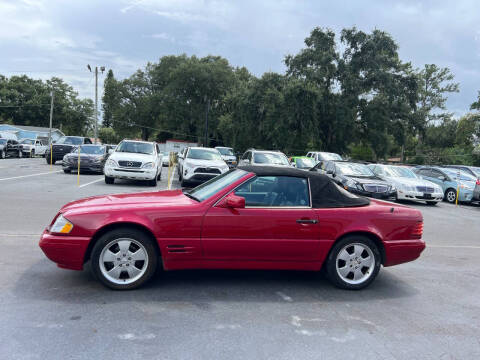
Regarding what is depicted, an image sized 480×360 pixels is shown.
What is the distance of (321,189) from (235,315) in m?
1.87

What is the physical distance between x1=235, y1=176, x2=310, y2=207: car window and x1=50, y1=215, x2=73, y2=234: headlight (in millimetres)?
1849

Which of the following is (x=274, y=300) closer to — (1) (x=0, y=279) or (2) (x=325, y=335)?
(2) (x=325, y=335)

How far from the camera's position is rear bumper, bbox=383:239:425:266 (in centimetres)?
509

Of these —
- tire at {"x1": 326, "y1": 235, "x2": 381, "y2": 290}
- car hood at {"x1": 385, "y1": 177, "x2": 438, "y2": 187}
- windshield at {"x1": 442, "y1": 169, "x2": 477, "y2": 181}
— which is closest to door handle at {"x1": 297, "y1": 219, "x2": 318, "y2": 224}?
tire at {"x1": 326, "y1": 235, "x2": 381, "y2": 290}

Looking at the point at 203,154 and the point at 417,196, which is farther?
the point at 203,154

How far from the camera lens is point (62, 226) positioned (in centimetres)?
450

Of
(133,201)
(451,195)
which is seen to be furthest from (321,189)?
(451,195)

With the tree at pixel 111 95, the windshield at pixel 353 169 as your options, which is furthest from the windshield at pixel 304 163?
the tree at pixel 111 95

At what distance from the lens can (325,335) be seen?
3729 mm

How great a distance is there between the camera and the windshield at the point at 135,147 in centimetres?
1678

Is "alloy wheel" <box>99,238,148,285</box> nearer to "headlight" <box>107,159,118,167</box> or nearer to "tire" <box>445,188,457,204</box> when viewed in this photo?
"headlight" <box>107,159,118,167</box>

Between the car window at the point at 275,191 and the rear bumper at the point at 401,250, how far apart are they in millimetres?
1169

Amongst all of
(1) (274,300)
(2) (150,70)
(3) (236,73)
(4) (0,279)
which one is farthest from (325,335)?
(2) (150,70)

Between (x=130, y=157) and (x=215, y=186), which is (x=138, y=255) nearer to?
(x=215, y=186)
